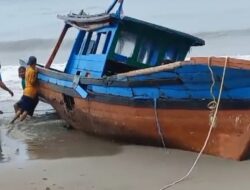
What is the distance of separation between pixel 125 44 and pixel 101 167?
2454 mm

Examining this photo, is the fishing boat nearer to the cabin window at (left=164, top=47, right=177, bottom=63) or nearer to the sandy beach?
the cabin window at (left=164, top=47, right=177, bottom=63)

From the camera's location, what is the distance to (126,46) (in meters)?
9.43

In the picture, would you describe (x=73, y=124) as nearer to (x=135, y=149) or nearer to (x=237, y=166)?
(x=135, y=149)

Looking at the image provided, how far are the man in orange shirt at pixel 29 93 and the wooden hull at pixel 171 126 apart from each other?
1793mm

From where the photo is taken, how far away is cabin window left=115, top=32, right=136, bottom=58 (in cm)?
938

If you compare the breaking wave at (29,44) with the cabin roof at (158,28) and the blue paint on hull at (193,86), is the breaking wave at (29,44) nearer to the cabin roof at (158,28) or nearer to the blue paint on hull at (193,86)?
the cabin roof at (158,28)

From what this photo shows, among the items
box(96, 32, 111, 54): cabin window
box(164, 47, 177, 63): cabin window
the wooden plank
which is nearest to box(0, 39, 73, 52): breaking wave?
box(96, 32, 111, 54): cabin window

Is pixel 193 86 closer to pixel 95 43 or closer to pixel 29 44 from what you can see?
pixel 95 43

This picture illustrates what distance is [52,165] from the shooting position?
317 inches

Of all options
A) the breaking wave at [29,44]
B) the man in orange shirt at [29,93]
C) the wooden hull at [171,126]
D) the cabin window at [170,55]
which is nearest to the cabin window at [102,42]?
the wooden hull at [171,126]

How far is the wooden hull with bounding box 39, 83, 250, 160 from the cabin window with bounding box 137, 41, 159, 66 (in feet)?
3.99

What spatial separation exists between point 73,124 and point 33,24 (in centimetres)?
3086

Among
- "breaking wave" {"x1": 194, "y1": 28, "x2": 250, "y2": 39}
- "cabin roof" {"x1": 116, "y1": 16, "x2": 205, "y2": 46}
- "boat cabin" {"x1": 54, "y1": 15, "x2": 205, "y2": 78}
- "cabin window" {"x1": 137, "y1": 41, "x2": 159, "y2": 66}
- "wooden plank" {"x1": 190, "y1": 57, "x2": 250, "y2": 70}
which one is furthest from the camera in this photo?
"breaking wave" {"x1": 194, "y1": 28, "x2": 250, "y2": 39}

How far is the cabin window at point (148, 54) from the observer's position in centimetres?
967
